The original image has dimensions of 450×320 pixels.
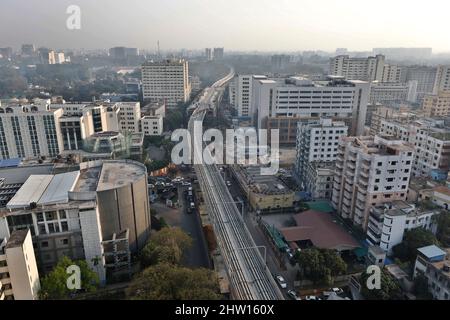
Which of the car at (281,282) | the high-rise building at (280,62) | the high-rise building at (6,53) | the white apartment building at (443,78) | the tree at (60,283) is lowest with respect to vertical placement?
the car at (281,282)

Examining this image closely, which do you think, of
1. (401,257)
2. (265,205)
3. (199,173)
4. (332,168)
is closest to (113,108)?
(199,173)

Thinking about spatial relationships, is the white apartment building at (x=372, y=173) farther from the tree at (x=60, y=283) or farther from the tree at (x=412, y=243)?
the tree at (x=60, y=283)

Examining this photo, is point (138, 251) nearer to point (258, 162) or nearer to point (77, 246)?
point (77, 246)

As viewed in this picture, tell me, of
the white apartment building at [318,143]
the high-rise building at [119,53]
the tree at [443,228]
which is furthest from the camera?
the high-rise building at [119,53]

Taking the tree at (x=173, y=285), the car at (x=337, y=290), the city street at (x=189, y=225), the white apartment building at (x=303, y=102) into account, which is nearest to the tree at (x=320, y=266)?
the car at (x=337, y=290)

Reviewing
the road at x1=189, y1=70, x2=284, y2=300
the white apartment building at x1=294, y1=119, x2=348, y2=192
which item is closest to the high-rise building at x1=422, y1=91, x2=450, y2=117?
the white apartment building at x1=294, y1=119, x2=348, y2=192

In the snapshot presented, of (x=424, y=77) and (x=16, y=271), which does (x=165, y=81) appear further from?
(x=424, y=77)
